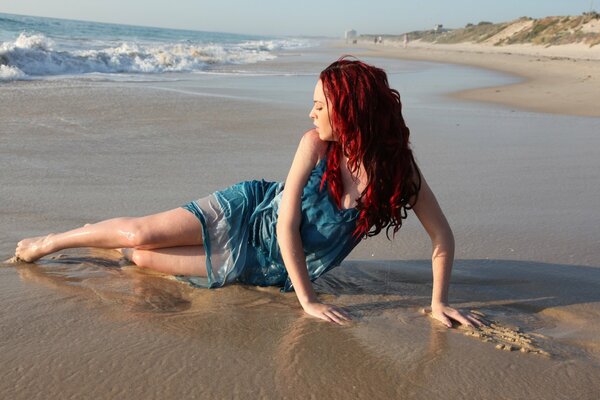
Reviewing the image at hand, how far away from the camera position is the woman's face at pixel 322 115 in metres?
2.50

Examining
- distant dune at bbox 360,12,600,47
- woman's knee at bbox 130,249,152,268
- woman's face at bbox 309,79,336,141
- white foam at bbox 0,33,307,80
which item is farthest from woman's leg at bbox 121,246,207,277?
distant dune at bbox 360,12,600,47

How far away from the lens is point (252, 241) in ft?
9.54

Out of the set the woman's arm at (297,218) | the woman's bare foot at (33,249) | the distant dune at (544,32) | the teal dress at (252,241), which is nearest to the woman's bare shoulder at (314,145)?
the woman's arm at (297,218)

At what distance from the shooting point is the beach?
1.99 meters

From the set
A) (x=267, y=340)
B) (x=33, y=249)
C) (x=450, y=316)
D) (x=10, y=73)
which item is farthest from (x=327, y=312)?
(x=10, y=73)

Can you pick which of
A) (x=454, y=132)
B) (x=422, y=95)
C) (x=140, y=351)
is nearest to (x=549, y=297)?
(x=140, y=351)

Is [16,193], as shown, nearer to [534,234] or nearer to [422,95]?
[534,234]

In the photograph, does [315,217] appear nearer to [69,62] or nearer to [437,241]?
[437,241]

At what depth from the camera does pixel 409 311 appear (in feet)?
8.80

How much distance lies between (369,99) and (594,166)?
162 inches

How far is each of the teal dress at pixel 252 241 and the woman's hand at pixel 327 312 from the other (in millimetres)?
279

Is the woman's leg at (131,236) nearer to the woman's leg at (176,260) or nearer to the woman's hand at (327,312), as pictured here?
the woman's leg at (176,260)

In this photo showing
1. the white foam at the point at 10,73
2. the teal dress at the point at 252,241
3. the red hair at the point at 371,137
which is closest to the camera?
the red hair at the point at 371,137

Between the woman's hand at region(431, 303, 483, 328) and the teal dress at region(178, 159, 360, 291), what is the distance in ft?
1.46
